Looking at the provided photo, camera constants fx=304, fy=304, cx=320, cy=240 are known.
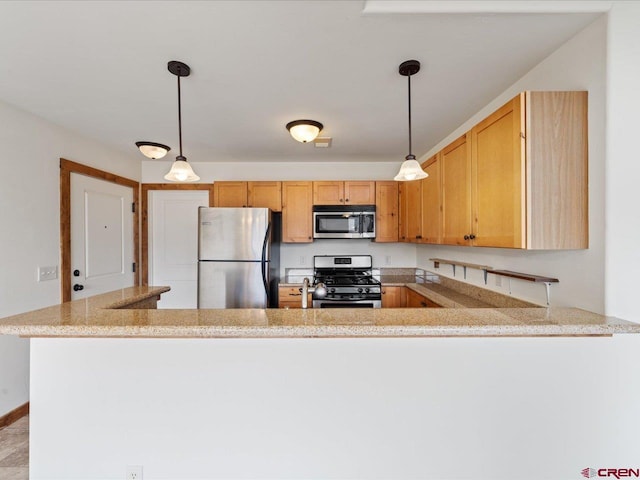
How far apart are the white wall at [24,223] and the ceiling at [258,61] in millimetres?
210

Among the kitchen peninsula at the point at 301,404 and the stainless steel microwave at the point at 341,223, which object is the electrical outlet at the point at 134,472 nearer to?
the kitchen peninsula at the point at 301,404

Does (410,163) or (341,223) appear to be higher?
(410,163)

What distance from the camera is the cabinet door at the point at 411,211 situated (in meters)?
3.04

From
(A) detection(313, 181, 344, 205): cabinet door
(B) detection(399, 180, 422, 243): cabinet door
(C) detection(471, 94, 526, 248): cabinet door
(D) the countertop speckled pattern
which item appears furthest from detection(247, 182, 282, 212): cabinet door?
(D) the countertop speckled pattern

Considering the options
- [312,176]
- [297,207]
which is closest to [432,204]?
[297,207]

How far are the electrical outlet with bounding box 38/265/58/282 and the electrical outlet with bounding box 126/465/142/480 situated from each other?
202cm


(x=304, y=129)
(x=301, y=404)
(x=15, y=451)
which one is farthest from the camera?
(x=304, y=129)

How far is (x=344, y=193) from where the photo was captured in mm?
3652

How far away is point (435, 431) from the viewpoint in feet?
4.34

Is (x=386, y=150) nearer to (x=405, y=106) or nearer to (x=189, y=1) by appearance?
(x=405, y=106)

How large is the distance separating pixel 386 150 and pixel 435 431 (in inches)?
110

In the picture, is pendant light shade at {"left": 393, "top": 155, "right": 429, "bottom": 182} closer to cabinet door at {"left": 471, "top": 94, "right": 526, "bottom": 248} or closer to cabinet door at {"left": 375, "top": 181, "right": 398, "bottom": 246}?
cabinet door at {"left": 471, "top": 94, "right": 526, "bottom": 248}

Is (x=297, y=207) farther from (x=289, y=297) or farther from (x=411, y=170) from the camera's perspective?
(x=411, y=170)

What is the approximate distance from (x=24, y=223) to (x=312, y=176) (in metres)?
2.77
